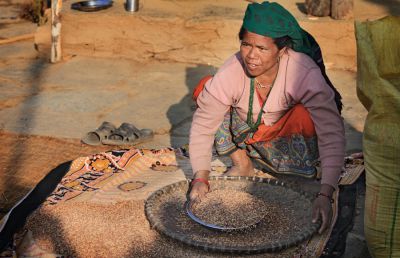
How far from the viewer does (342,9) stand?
6.29 metres

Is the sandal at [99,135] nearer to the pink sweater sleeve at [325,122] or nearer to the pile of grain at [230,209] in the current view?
the pile of grain at [230,209]

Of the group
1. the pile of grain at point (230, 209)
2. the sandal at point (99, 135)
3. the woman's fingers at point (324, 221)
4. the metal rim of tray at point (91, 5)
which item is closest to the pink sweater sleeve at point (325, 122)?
the woman's fingers at point (324, 221)

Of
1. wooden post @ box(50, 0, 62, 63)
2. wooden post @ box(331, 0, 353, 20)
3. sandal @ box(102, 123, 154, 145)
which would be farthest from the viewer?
wooden post @ box(50, 0, 62, 63)

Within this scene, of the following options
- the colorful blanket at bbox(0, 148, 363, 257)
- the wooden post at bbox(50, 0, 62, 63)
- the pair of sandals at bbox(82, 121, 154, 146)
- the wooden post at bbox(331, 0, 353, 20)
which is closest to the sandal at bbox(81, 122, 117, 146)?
the pair of sandals at bbox(82, 121, 154, 146)

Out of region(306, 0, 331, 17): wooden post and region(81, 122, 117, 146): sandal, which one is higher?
region(306, 0, 331, 17): wooden post

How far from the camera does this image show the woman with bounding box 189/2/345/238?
3.16 m

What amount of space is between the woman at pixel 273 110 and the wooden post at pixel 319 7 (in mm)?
2962

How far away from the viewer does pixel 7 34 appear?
834 cm

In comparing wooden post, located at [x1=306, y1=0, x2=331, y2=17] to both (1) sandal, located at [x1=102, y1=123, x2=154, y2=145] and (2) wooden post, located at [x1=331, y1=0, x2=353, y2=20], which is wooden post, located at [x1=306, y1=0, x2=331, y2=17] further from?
(1) sandal, located at [x1=102, y1=123, x2=154, y2=145]

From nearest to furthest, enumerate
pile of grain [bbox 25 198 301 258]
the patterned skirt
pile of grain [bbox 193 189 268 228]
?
pile of grain [bbox 25 198 301 258] < pile of grain [bbox 193 189 268 228] < the patterned skirt

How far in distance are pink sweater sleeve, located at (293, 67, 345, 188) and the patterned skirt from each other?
15 cm

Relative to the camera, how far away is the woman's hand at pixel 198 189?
3252 mm

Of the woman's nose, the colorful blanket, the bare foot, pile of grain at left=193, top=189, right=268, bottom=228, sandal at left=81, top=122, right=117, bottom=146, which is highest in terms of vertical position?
the woman's nose

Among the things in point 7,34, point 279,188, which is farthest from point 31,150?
point 7,34
